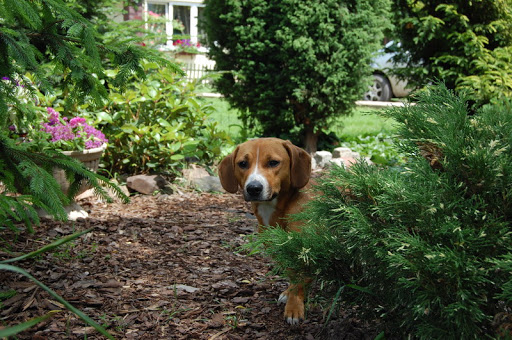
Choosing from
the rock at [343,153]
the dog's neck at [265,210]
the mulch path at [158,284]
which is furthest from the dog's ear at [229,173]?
the rock at [343,153]

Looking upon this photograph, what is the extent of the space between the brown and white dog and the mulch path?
0.38m

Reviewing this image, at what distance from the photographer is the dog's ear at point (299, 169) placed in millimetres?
3514

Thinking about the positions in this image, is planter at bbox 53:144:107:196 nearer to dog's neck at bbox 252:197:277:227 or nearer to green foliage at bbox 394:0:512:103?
dog's neck at bbox 252:197:277:227

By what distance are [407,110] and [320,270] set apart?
0.82 metres

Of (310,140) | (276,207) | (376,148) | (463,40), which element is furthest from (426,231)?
(376,148)

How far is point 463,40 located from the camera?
743 cm

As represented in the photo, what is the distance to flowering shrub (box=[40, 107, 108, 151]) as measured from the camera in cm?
518

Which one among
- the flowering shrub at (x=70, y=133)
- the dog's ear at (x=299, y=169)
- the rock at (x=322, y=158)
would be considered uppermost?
the dog's ear at (x=299, y=169)

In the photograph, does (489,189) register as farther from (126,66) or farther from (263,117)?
(263,117)

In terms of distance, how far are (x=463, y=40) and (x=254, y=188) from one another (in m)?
5.50

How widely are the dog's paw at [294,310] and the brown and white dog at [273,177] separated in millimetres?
497

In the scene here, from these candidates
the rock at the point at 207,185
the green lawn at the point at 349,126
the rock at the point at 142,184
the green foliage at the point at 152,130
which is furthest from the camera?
the green lawn at the point at 349,126

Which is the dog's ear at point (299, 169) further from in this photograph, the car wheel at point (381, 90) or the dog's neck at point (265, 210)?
the car wheel at point (381, 90)

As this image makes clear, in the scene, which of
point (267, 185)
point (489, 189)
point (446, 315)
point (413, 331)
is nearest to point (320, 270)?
point (413, 331)
